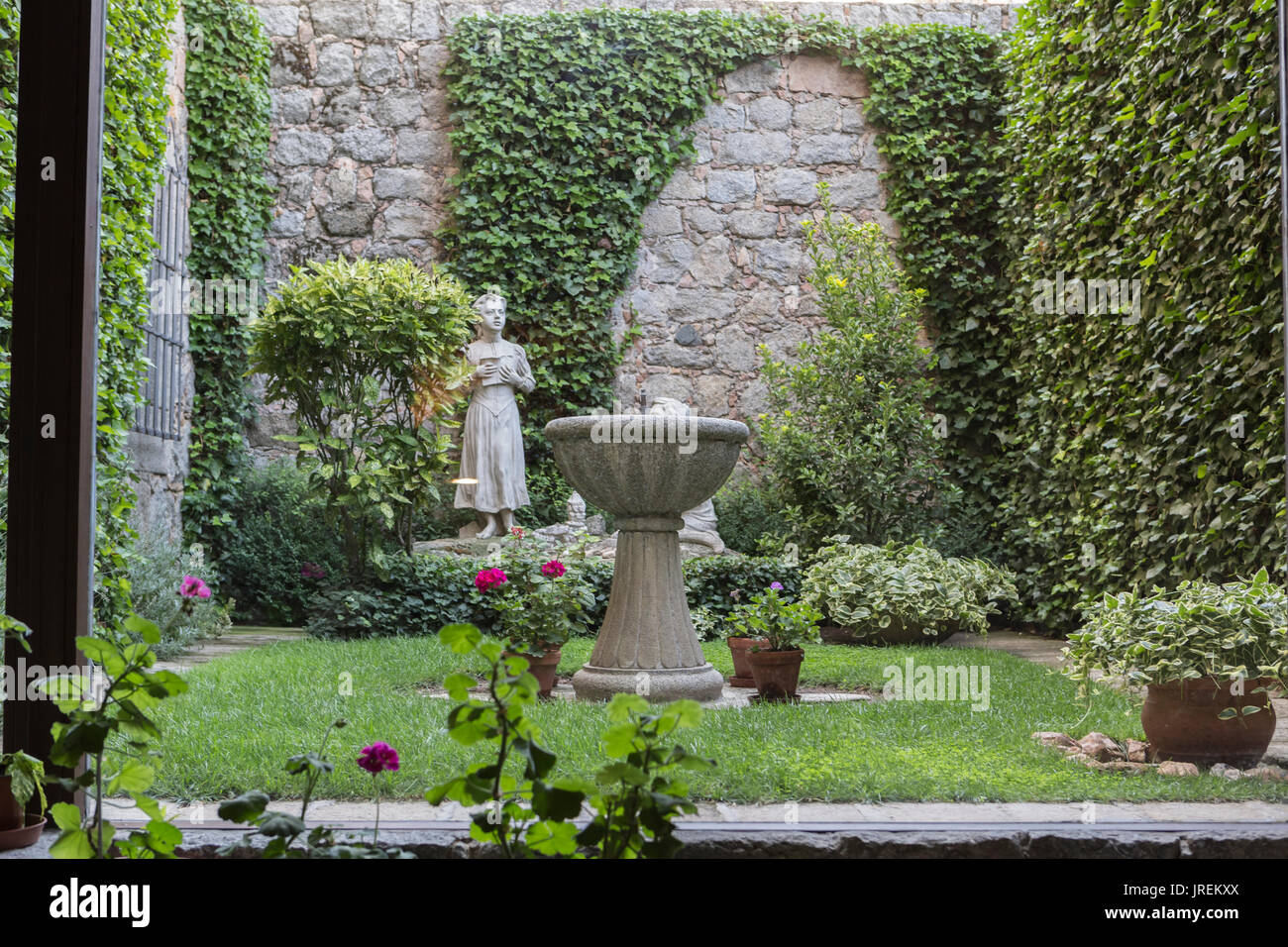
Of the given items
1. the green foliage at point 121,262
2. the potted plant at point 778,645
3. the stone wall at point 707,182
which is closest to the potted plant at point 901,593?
the potted plant at point 778,645

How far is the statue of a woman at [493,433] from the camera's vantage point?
753cm

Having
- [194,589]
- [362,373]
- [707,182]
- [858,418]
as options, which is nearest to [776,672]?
[194,589]

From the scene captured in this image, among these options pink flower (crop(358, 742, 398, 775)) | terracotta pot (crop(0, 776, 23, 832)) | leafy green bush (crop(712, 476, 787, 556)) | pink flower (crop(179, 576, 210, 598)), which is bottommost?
terracotta pot (crop(0, 776, 23, 832))

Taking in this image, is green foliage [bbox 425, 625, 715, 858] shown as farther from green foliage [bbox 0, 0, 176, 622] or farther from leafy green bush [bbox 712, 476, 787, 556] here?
leafy green bush [bbox 712, 476, 787, 556]

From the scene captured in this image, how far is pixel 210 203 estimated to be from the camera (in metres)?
7.52

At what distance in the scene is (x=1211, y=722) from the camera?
309 centimetres

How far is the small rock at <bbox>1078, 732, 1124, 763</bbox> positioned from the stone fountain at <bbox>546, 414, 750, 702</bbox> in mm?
1528

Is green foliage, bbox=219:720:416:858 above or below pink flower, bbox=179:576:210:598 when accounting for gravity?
below

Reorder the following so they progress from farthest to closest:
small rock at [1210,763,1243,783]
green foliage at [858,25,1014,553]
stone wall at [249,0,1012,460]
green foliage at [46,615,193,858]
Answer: stone wall at [249,0,1012,460] → green foliage at [858,25,1014,553] → small rock at [1210,763,1243,783] → green foliage at [46,615,193,858]

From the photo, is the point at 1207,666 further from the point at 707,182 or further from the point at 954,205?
the point at 707,182

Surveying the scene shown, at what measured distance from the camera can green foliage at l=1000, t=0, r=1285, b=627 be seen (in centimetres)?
418

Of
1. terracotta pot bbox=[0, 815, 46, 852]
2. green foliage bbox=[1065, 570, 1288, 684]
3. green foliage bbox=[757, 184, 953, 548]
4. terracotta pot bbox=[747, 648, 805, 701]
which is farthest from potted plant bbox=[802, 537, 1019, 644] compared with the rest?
terracotta pot bbox=[0, 815, 46, 852]

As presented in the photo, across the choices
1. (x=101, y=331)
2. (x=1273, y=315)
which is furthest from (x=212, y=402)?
(x=1273, y=315)

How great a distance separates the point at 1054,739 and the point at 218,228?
6517 mm
